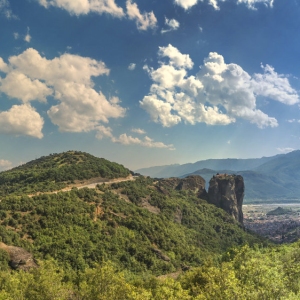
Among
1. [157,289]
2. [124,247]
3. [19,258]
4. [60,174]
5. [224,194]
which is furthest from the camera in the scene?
[224,194]

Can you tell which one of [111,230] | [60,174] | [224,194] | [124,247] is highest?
[60,174]

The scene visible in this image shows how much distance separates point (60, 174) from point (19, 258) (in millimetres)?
65933

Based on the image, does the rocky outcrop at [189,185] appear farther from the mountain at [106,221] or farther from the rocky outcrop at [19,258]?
the rocky outcrop at [19,258]

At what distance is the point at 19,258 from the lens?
67000 mm

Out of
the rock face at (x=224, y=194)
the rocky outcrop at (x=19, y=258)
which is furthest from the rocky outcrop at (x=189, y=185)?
the rocky outcrop at (x=19, y=258)

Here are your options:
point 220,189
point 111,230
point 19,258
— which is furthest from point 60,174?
point 220,189

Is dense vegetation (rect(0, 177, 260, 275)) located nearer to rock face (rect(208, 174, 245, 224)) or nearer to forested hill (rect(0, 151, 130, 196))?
forested hill (rect(0, 151, 130, 196))

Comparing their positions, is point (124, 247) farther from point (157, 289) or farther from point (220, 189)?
point (220, 189)

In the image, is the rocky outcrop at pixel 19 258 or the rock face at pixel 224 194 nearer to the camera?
the rocky outcrop at pixel 19 258

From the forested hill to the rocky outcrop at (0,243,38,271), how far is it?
41433 mm

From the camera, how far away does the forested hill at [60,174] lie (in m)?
120

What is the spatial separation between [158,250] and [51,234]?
40547mm

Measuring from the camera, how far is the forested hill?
393 ft

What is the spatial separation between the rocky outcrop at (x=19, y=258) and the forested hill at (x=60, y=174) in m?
41.4
